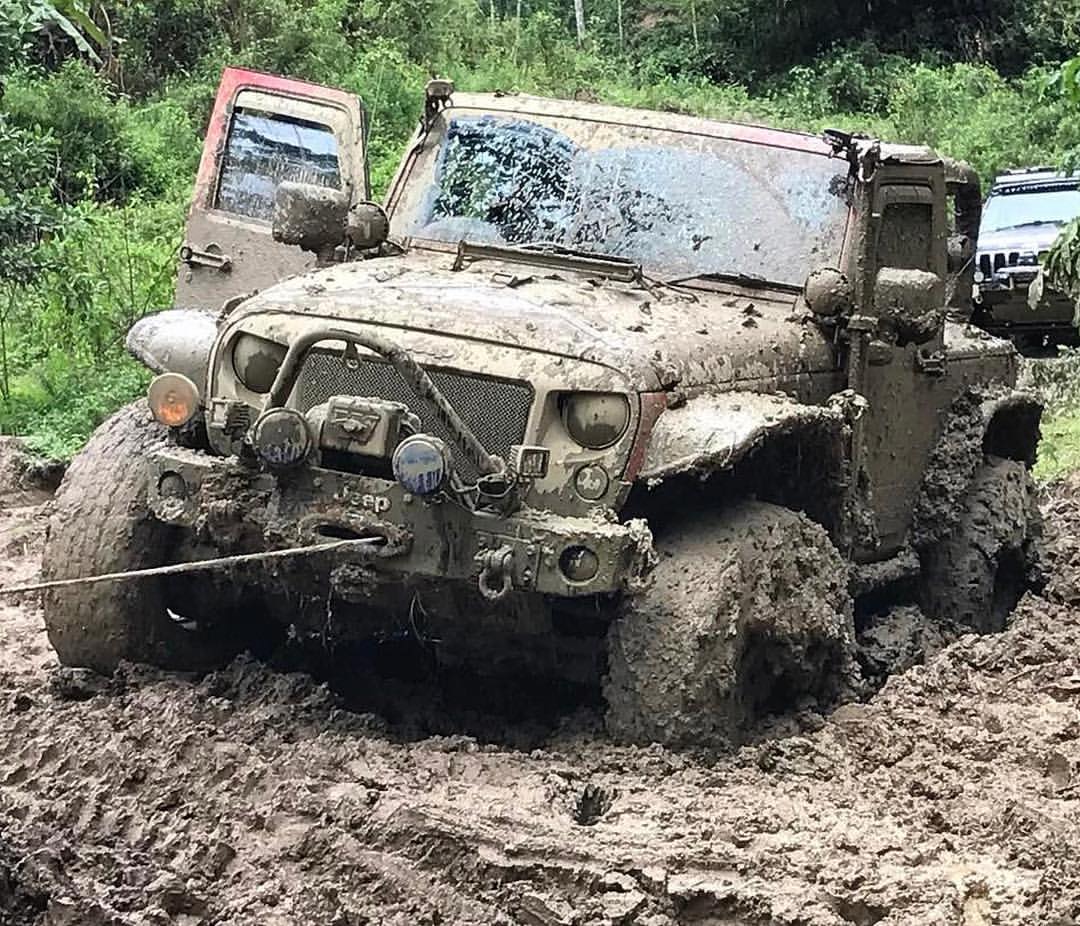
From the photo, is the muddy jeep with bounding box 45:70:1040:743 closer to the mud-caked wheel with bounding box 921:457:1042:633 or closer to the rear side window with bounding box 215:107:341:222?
the mud-caked wheel with bounding box 921:457:1042:633

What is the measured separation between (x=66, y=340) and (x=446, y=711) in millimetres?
7317

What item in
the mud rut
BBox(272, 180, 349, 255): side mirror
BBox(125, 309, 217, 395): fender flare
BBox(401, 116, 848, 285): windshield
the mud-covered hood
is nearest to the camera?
the mud rut

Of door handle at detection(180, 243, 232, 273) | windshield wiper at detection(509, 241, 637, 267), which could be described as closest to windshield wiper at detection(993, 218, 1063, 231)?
door handle at detection(180, 243, 232, 273)

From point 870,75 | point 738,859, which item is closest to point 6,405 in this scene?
point 738,859

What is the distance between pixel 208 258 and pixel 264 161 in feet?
1.60

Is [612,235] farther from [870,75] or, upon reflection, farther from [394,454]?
[870,75]

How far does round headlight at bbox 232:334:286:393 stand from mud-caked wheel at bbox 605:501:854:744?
1.26 metres

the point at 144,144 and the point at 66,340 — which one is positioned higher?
the point at 144,144

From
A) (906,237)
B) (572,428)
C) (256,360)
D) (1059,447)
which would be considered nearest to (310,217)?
(256,360)

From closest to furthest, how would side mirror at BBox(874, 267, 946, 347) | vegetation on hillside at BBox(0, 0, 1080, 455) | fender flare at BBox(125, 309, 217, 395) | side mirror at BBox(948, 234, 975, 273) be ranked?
1. fender flare at BBox(125, 309, 217, 395)
2. side mirror at BBox(874, 267, 946, 347)
3. side mirror at BBox(948, 234, 975, 273)
4. vegetation on hillside at BBox(0, 0, 1080, 455)

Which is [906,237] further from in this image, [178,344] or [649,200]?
[178,344]

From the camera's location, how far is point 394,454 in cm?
511

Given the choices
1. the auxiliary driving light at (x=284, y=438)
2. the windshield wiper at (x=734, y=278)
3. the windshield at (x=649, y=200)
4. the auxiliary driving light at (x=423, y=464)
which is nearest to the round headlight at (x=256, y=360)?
the auxiliary driving light at (x=284, y=438)

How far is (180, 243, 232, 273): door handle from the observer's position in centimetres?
769
